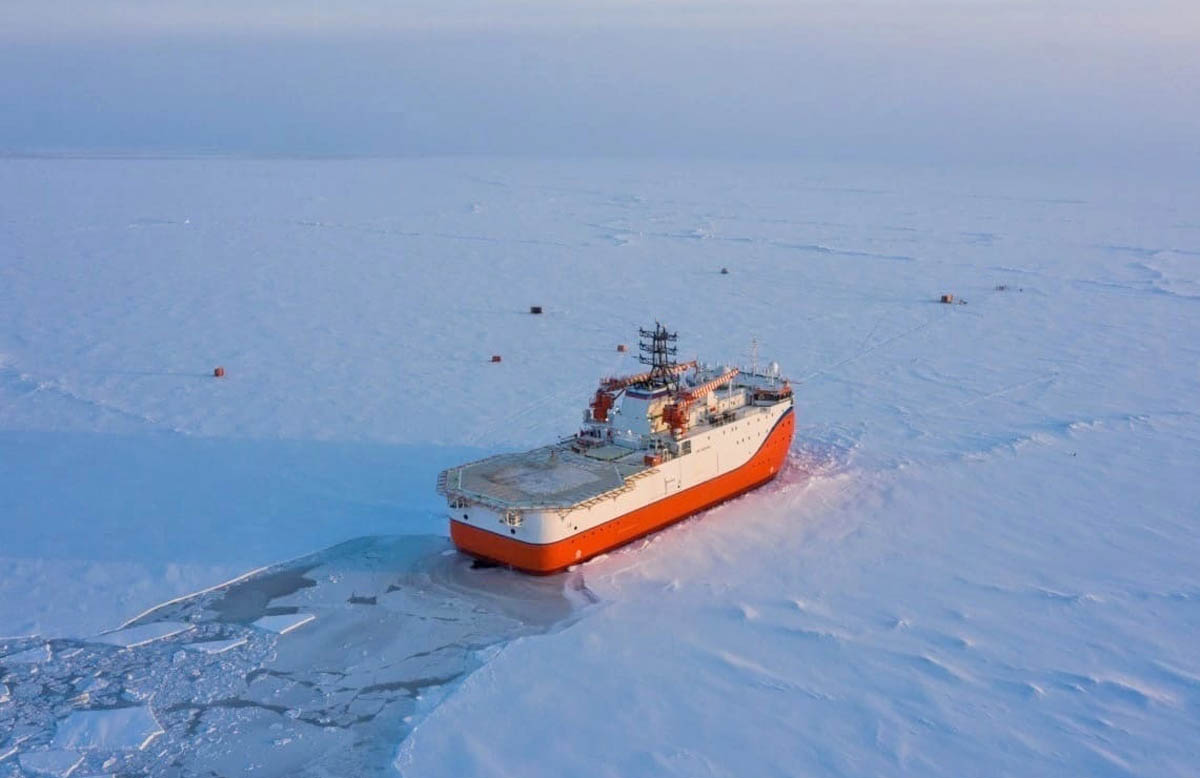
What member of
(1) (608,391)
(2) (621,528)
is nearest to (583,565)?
(2) (621,528)

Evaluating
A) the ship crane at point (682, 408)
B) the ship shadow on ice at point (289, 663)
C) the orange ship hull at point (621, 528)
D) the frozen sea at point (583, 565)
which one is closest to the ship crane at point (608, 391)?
the ship crane at point (682, 408)

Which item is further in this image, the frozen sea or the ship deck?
the ship deck

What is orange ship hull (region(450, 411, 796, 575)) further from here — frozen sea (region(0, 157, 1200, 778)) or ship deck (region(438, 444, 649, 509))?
ship deck (region(438, 444, 649, 509))

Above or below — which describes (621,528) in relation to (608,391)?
below

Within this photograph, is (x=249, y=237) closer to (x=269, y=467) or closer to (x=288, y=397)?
(x=288, y=397)

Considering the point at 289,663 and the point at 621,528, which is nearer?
the point at 289,663

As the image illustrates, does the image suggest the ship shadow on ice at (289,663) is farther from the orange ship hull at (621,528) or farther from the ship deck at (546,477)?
the ship deck at (546,477)

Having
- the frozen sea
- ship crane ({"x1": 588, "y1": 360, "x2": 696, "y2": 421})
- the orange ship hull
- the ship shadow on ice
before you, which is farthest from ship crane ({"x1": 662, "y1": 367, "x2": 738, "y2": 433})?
the ship shadow on ice

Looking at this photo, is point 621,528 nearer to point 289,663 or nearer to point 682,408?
point 682,408
